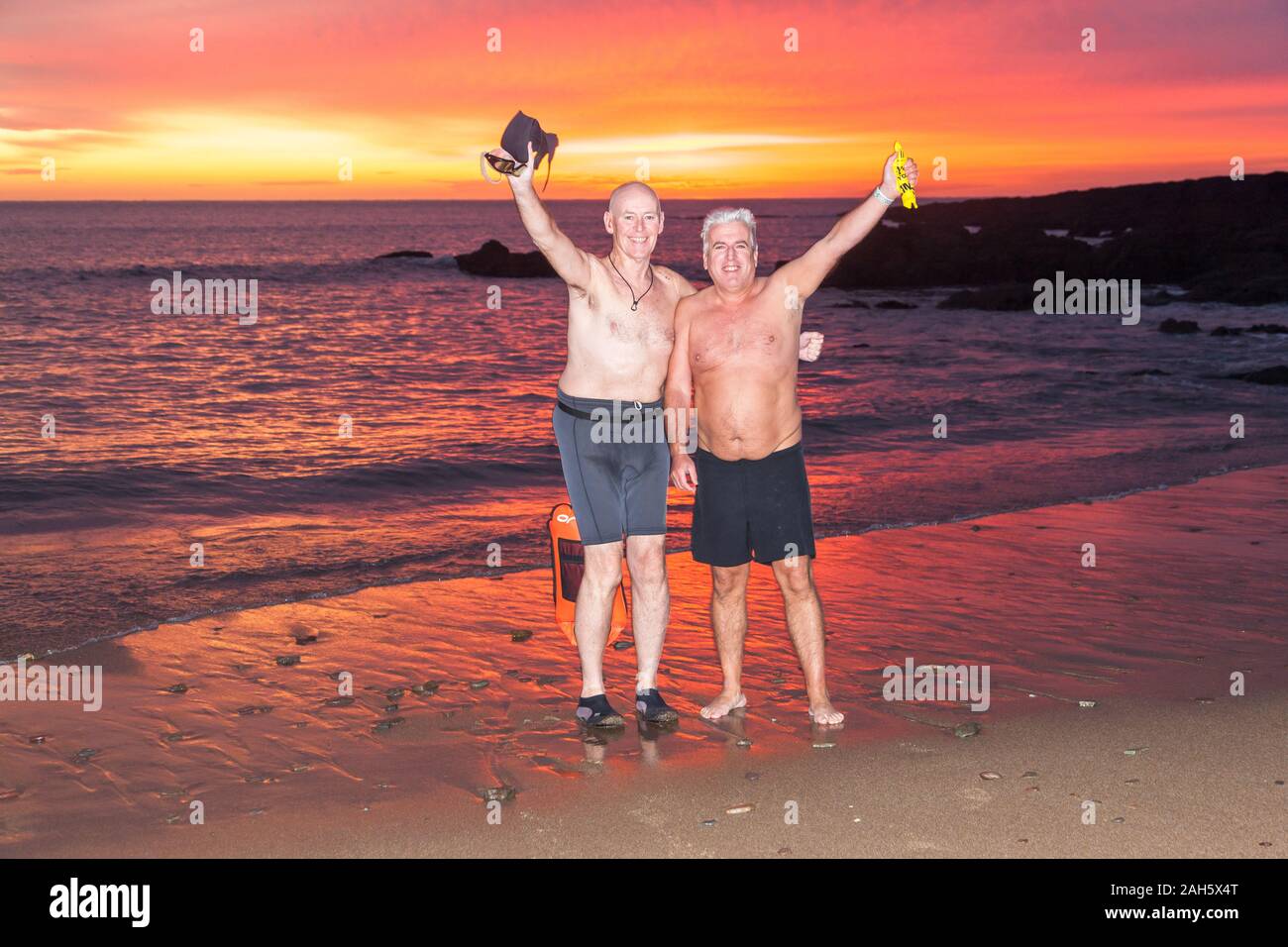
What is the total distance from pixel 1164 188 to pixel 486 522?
273 ft

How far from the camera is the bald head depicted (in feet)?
16.5

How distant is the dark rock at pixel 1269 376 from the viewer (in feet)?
61.0

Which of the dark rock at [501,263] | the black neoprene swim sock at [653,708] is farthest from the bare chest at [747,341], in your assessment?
the dark rock at [501,263]

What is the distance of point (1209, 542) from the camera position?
8438mm

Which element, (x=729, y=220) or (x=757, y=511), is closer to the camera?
(x=729, y=220)

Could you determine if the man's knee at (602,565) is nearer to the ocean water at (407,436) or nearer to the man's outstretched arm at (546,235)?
the man's outstretched arm at (546,235)

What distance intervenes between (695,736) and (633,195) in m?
2.38

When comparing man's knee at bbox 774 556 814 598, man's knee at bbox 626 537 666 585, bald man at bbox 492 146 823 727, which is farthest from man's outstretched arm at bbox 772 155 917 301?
man's knee at bbox 626 537 666 585

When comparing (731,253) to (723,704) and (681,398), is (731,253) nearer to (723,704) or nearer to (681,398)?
(681,398)

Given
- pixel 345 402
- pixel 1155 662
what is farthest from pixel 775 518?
pixel 345 402

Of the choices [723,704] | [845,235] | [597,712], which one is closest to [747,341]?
[845,235]

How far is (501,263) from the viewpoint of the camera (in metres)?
54.3

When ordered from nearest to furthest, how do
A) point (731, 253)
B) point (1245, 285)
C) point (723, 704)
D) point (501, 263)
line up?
point (731, 253) → point (723, 704) → point (1245, 285) → point (501, 263)

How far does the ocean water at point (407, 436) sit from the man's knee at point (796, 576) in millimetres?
3686
